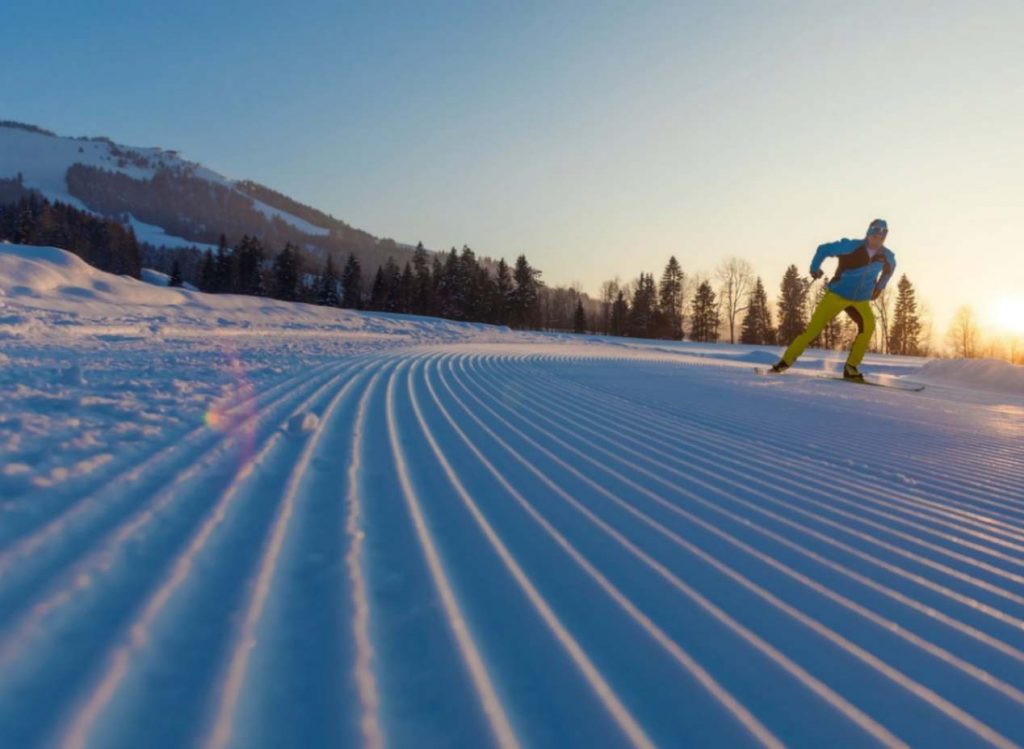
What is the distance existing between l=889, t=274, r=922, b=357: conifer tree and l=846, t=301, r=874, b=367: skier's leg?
156 ft

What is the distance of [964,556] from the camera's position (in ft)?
7.43

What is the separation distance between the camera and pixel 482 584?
1.80 meters

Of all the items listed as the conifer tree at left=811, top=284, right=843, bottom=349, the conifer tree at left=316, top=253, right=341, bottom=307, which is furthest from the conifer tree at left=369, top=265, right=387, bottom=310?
the conifer tree at left=811, top=284, right=843, bottom=349

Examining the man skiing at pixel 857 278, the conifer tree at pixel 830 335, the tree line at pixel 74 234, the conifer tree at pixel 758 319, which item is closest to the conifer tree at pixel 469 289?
the conifer tree at pixel 758 319

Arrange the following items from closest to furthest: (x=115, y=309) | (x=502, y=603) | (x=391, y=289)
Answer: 1. (x=502, y=603)
2. (x=115, y=309)
3. (x=391, y=289)

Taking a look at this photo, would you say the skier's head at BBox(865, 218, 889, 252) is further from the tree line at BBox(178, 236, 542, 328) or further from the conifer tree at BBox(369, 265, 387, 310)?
the conifer tree at BBox(369, 265, 387, 310)

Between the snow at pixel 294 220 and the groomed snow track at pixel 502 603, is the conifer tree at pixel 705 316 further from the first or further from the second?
the snow at pixel 294 220

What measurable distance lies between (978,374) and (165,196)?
17702cm

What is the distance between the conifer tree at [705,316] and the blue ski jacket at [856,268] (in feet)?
149

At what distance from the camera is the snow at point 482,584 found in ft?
3.92

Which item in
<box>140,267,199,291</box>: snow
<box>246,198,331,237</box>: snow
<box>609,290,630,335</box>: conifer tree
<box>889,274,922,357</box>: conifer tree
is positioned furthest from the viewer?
<box>246,198,331,237</box>: snow

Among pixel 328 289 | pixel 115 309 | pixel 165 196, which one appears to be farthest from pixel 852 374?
pixel 165 196

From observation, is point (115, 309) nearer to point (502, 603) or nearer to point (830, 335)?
point (502, 603)

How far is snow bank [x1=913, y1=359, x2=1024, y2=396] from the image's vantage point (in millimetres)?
11406
